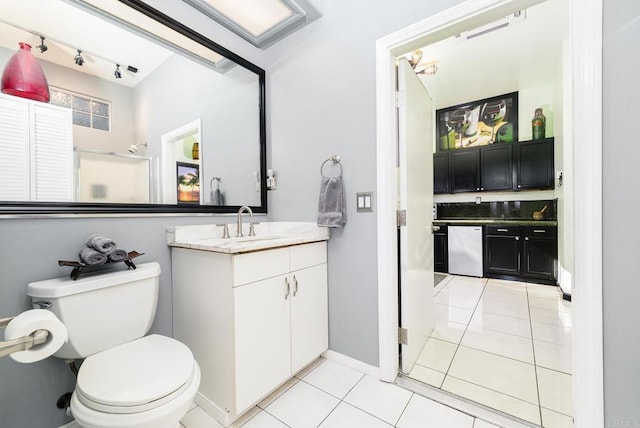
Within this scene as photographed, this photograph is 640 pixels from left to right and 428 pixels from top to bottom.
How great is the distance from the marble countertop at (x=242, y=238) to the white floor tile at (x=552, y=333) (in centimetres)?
202

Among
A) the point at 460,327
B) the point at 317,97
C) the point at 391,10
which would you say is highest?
the point at 391,10

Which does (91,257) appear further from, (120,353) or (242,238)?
(242,238)

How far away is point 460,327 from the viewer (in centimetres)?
232

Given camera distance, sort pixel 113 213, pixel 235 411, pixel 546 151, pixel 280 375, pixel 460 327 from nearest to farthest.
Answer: pixel 235 411
pixel 113 213
pixel 280 375
pixel 460 327
pixel 546 151

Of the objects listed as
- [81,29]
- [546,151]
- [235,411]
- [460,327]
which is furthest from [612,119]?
[546,151]

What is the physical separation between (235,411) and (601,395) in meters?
1.59

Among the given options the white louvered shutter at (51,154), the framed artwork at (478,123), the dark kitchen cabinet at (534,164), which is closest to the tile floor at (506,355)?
the dark kitchen cabinet at (534,164)

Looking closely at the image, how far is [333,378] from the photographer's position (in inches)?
64.8

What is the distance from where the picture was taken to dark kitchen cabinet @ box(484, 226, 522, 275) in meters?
3.64

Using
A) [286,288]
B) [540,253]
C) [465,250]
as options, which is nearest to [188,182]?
[286,288]

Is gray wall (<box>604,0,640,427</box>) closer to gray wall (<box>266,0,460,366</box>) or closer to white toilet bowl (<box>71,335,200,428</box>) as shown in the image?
gray wall (<box>266,0,460,366</box>)

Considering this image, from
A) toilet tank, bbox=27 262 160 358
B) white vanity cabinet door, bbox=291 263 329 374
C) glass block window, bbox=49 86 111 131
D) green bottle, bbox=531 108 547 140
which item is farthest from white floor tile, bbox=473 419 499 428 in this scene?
green bottle, bbox=531 108 547 140

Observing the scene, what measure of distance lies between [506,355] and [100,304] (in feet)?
8.38

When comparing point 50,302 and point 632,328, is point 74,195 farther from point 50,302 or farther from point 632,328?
point 632,328
